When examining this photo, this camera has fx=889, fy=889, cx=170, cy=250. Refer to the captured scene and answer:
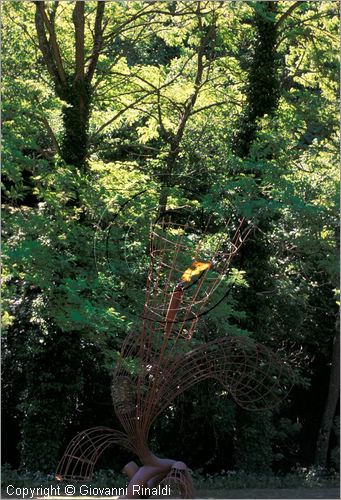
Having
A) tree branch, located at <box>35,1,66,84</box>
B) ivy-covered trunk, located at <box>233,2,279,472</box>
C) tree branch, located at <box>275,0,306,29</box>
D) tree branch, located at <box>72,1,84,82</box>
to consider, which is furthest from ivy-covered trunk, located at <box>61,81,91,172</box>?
tree branch, located at <box>275,0,306,29</box>

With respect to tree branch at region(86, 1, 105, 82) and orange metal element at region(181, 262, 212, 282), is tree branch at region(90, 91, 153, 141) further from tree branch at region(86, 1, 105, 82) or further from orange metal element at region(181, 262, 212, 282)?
orange metal element at region(181, 262, 212, 282)

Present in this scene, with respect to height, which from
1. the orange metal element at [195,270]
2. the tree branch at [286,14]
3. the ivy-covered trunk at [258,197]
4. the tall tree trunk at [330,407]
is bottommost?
the tall tree trunk at [330,407]

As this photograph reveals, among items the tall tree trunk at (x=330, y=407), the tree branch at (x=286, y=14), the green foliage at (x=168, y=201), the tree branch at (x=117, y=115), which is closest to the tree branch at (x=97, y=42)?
the green foliage at (x=168, y=201)

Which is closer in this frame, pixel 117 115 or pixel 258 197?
pixel 258 197

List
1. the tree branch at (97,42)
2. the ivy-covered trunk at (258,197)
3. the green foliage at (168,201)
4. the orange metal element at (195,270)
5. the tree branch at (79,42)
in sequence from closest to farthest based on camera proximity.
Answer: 1. the orange metal element at (195,270)
2. the green foliage at (168,201)
3. the tree branch at (79,42)
4. the tree branch at (97,42)
5. the ivy-covered trunk at (258,197)

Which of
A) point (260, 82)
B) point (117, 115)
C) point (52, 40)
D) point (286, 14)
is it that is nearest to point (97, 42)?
point (52, 40)

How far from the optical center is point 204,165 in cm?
1595

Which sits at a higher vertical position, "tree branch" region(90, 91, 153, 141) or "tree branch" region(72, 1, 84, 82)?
"tree branch" region(72, 1, 84, 82)

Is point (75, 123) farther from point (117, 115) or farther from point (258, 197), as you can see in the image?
point (258, 197)

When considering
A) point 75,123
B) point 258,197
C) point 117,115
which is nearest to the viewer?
point 75,123

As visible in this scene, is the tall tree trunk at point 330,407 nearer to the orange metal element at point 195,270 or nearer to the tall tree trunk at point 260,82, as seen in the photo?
the tall tree trunk at point 260,82

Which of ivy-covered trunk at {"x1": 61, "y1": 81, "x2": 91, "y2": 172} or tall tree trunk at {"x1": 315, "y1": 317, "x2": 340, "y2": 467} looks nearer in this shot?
ivy-covered trunk at {"x1": 61, "y1": 81, "x2": 91, "y2": 172}

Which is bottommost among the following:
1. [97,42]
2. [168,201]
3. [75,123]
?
[168,201]

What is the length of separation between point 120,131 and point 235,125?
8.12ft
